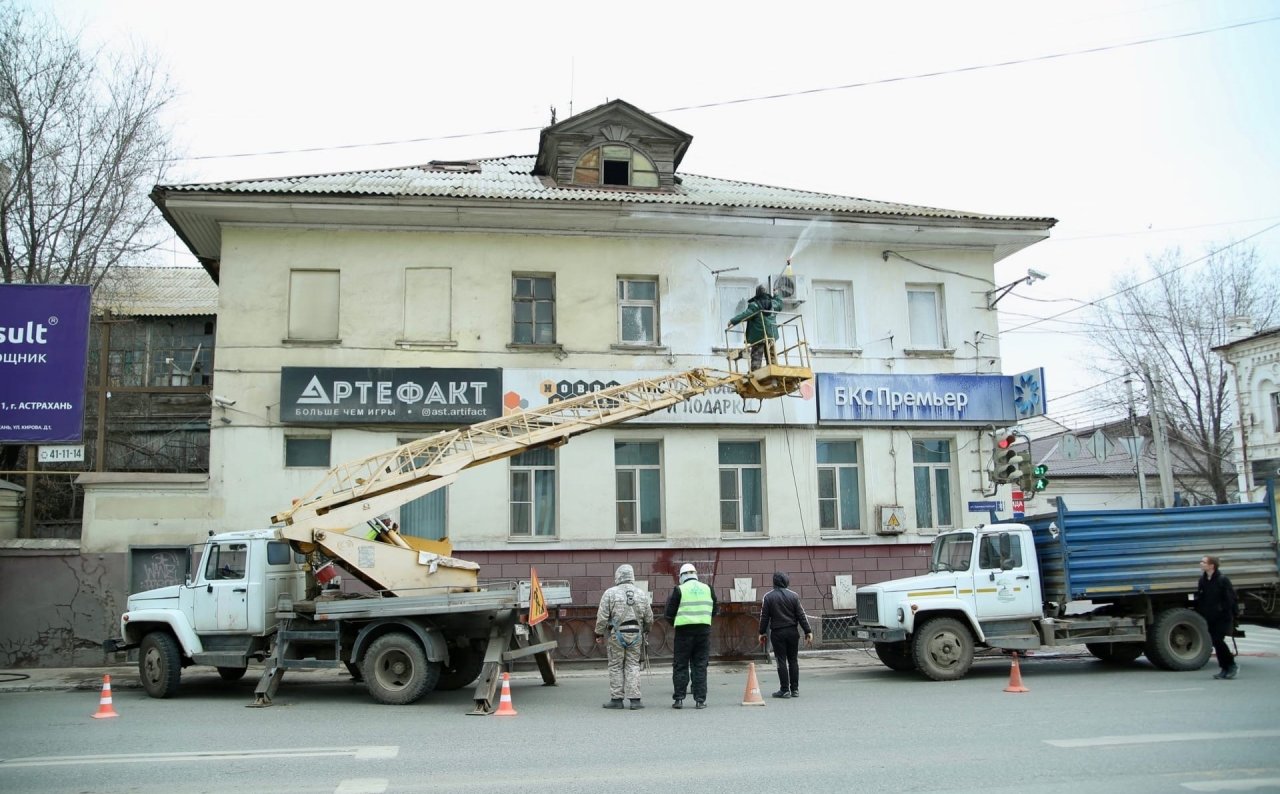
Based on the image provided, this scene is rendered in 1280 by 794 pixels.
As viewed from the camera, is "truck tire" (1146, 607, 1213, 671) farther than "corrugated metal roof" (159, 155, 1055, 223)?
No

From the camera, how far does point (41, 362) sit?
52.7 ft

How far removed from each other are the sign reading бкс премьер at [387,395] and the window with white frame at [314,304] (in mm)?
896

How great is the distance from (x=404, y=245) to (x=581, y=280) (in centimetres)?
362

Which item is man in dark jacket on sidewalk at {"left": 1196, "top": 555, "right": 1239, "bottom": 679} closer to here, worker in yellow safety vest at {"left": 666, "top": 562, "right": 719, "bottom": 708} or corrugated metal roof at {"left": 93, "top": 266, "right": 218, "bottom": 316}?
worker in yellow safety vest at {"left": 666, "top": 562, "right": 719, "bottom": 708}

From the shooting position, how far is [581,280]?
64.4 ft

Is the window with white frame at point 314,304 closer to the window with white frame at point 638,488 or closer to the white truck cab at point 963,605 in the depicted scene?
the window with white frame at point 638,488

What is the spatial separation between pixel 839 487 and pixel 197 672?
12.7m

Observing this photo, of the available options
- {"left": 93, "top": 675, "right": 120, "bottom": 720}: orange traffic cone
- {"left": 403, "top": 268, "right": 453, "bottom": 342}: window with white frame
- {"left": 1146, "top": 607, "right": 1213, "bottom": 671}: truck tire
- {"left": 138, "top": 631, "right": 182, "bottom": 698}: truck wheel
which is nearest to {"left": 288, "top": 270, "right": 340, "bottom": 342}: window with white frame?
{"left": 403, "top": 268, "right": 453, "bottom": 342}: window with white frame

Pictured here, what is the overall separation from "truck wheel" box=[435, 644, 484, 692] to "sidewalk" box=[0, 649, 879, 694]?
2203mm

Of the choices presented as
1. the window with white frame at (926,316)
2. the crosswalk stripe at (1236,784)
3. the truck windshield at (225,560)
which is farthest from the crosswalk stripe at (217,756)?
the window with white frame at (926,316)

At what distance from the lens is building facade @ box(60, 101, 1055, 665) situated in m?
18.3

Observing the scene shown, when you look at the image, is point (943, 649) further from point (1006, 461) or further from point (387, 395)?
point (387, 395)

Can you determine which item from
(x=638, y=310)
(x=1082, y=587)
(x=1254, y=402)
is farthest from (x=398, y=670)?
(x=1254, y=402)

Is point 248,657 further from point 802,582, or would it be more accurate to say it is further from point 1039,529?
point 1039,529
